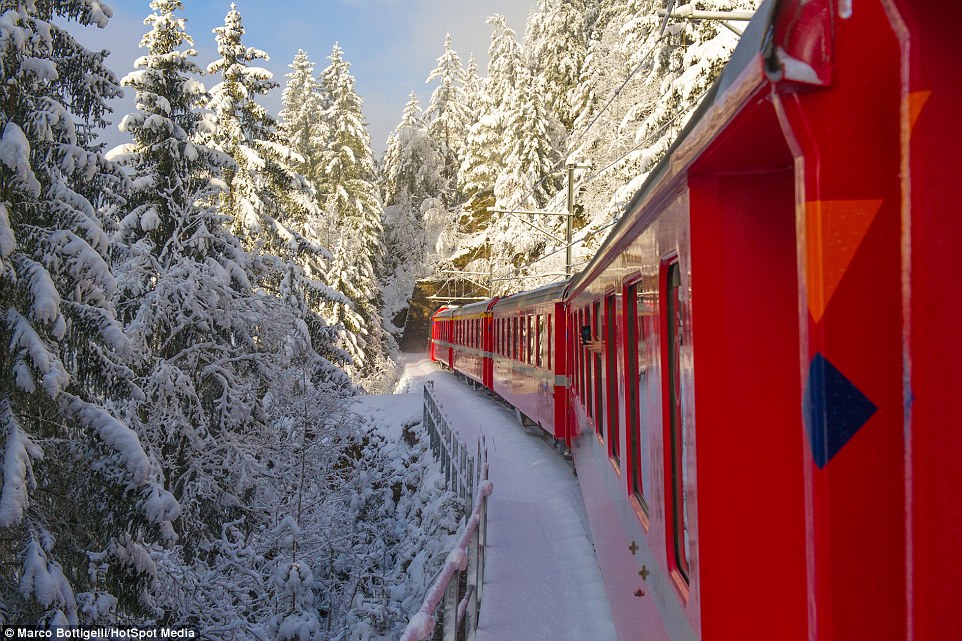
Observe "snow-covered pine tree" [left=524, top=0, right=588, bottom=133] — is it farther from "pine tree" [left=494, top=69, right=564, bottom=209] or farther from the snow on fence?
the snow on fence

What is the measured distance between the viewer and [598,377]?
6.88 m

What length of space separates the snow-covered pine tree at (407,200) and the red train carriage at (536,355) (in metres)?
38.0

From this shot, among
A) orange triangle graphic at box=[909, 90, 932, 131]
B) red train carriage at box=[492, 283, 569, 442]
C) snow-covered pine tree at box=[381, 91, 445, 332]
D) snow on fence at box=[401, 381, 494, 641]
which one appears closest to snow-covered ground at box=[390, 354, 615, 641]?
snow on fence at box=[401, 381, 494, 641]

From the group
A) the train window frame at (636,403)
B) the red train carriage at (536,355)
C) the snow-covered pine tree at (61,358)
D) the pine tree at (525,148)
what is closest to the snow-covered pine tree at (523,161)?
the pine tree at (525,148)

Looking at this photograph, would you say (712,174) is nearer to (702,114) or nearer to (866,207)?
(702,114)

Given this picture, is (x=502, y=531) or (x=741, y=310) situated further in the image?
(x=502, y=531)

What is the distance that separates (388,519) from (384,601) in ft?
18.6

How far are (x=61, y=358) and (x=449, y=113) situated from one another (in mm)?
50692

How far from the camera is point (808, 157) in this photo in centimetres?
148

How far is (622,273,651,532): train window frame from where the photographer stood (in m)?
3.66

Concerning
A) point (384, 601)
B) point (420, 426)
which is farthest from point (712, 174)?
point (420, 426)

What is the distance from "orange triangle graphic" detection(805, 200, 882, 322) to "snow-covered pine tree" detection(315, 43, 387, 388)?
120ft

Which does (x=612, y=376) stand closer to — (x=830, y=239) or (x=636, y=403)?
(x=636, y=403)

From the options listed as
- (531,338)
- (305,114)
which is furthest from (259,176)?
(305,114)
